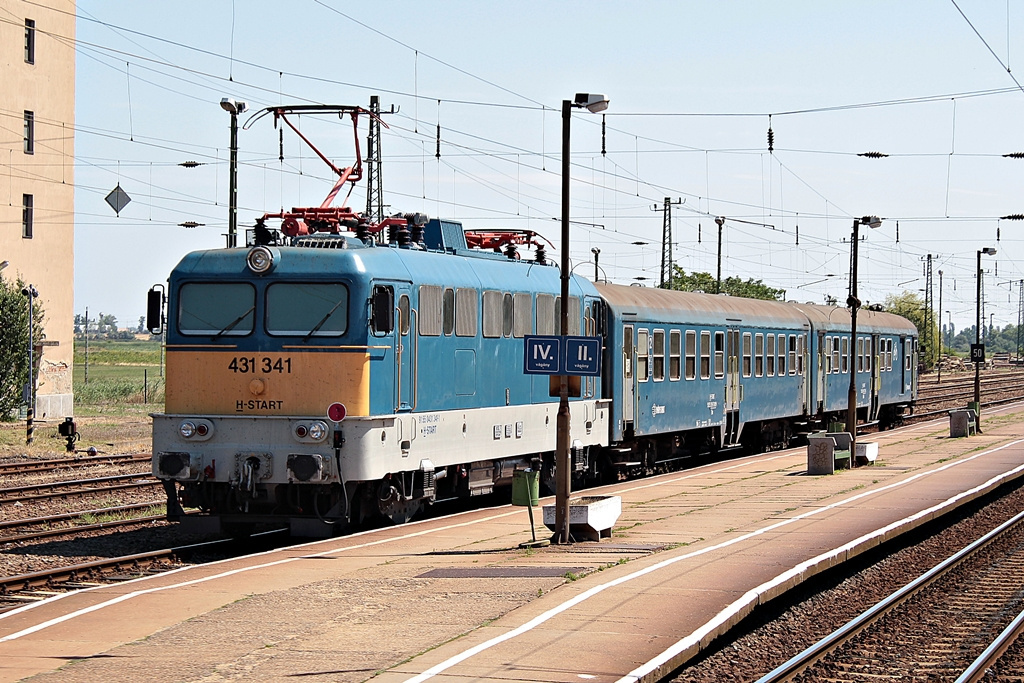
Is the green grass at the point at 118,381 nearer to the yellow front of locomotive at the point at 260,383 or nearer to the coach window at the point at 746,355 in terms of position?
the coach window at the point at 746,355

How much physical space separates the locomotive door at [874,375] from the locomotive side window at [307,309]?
2985 centimetres

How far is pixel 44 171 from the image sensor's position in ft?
159

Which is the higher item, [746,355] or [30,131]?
[30,131]

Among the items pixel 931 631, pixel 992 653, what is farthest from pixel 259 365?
pixel 992 653

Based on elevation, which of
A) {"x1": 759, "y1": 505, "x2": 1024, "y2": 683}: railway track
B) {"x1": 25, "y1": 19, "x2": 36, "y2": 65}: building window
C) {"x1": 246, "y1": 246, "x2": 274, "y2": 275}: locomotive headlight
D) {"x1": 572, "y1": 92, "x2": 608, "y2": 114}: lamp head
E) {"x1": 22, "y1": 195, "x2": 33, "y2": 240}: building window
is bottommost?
{"x1": 759, "y1": 505, "x2": 1024, "y2": 683}: railway track

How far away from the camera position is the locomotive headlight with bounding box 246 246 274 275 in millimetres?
17531

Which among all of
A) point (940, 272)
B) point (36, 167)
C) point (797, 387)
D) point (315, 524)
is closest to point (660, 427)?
point (797, 387)

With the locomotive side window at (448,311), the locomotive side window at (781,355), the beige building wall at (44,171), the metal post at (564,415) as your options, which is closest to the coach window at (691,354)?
the locomotive side window at (781,355)

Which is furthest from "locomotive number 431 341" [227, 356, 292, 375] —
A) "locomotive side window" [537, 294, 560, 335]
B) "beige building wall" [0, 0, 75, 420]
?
"beige building wall" [0, 0, 75, 420]

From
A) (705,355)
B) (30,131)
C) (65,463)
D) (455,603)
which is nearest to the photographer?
(455,603)

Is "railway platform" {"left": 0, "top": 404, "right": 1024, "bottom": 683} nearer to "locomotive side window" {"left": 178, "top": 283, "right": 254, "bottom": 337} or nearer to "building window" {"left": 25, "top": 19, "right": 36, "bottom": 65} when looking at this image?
"locomotive side window" {"left": 178, "top": 283, "right": 254, "bottom": 337}

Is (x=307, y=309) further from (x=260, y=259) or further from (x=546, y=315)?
(x=546, y=315)

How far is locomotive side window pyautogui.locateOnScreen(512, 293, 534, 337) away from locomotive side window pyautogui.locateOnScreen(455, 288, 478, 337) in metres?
1.43

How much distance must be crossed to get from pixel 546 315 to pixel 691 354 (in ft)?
28.5
